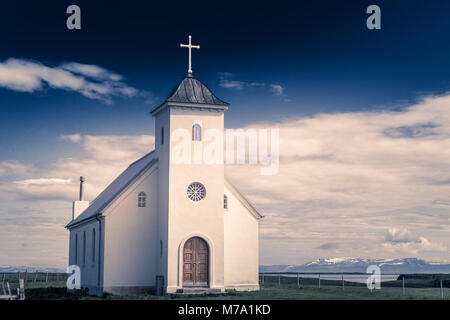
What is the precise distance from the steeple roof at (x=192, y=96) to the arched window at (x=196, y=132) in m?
1.30

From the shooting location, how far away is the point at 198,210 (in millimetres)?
39375

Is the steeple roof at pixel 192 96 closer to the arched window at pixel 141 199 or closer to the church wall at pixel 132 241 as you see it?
the church wall at pixel 132 241

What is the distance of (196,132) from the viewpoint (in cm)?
3988

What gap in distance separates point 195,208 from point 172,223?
1.74 m

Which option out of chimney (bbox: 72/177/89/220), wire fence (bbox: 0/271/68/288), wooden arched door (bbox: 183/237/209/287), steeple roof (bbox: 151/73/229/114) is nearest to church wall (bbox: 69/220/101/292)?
chimney (bbox: 72/177/89/220)

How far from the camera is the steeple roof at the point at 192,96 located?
39906mm

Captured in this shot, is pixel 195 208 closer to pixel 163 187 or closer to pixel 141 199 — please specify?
pixel 163 187

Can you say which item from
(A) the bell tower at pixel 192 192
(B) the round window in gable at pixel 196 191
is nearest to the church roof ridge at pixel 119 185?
(A) the bell tower at pixel 192 192

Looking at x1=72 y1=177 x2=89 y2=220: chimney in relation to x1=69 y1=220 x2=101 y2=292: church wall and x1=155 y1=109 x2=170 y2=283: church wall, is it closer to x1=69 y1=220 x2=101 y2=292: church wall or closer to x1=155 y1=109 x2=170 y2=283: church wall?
x1=69 y1=220 x2=101 y2=292: church wall

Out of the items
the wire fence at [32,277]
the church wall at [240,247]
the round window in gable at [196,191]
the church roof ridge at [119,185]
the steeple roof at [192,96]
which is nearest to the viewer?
the round window in gable at [196,191]

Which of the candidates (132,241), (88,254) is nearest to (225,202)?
(132,241)

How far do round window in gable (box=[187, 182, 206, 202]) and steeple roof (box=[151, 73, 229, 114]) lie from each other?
4917 millimetres

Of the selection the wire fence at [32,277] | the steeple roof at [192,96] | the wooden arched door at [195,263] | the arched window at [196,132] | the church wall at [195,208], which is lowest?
the wire fence at [32,277]
